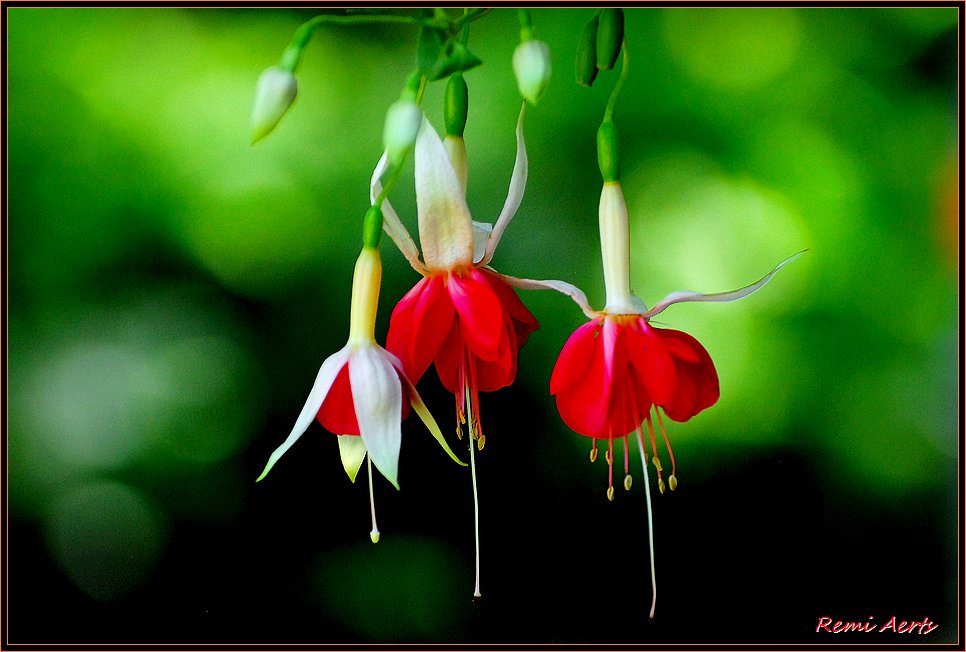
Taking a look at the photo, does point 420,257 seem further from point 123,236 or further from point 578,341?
point 123,236

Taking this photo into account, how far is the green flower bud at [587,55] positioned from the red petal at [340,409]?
23cm

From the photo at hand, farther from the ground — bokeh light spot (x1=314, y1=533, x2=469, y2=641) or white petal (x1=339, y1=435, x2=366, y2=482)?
white petal (x1=339, y1=435, x2=366, y2=482)

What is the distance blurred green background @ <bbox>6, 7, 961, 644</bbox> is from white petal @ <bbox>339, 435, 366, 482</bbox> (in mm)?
378

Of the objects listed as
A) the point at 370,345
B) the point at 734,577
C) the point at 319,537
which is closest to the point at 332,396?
the point at 370,345

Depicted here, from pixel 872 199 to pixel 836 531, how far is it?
32cm

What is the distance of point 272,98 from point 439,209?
0.34ft

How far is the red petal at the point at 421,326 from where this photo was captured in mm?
523

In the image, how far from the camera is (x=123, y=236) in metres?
0.93

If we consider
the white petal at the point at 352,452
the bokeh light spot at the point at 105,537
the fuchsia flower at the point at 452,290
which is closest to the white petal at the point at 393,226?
the fuchsia flower at the point at 452,290

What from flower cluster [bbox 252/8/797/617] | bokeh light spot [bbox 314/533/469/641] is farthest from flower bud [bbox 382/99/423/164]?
bokeh light spot [bbox 314/533/469/641]

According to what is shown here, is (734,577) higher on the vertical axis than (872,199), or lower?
lower

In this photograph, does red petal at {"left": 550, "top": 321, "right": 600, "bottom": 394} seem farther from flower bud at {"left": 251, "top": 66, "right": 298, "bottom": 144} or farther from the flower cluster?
flower bud at {"left": 251, "top": 66, "right": 298, "bottom": 144}

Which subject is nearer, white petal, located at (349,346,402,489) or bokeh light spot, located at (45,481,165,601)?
white petal, located at (349,346,402,489)

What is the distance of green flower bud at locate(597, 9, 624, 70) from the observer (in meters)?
0.55
